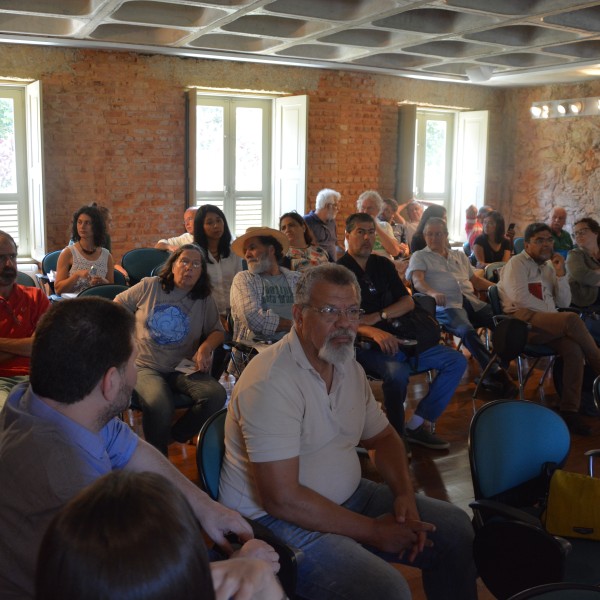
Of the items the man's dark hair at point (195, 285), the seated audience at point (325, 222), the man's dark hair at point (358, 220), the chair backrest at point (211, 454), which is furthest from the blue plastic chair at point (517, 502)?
the seated audience at point (325, 222)

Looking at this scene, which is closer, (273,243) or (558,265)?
(273,243)

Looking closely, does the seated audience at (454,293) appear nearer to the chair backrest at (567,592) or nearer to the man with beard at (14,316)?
the man with beard at (14,316)

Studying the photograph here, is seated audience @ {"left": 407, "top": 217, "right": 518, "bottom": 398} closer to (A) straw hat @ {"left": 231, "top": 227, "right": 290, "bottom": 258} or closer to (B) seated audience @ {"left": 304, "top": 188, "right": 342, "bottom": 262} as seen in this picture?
(A) straw hat @ {"left": 231, "top": 227, "right": 290, "bottom": 258}

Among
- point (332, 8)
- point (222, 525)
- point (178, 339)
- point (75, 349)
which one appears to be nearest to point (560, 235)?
point (332, 8)

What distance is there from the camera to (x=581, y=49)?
8.62m

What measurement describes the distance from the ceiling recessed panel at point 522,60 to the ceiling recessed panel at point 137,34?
13.1 ft

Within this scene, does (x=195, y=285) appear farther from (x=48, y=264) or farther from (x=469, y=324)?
(x=48, y=264)

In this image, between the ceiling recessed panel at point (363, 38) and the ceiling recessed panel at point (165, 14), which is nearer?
the ceiling recessed panel at point (165, 14)

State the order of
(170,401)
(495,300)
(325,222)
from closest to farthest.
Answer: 1. (170,401)
2. (495,300)
3. (325,222)

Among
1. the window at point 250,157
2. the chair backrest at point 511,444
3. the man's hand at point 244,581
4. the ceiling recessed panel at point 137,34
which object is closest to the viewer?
A: the man's hand at point 244,581

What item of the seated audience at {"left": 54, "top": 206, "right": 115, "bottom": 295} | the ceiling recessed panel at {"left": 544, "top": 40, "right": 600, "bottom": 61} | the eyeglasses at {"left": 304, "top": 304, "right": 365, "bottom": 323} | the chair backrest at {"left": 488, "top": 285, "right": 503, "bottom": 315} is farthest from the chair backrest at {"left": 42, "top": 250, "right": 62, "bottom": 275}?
the ceiling recessed panel at {"left": 544, "top": 40, "right": 600, "bottom": 61}

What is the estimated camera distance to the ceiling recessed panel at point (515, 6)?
20.9 ft

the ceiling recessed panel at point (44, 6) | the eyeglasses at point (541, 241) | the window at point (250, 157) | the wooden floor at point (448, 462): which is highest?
the ceiling recessed panel at point (44, 6)

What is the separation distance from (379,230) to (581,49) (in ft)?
11.0
